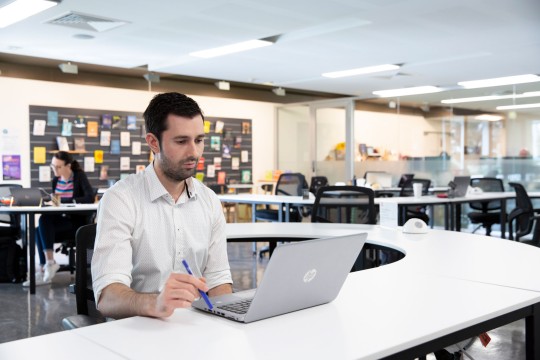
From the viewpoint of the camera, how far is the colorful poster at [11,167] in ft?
29.2

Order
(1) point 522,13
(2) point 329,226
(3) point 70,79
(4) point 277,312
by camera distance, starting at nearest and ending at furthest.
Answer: (4) point 277,312, (2) point 329,226, (1) point 522,13, (3) point 70,79

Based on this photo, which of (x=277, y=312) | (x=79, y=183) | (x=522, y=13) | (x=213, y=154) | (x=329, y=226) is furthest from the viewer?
(x=213, y=154)

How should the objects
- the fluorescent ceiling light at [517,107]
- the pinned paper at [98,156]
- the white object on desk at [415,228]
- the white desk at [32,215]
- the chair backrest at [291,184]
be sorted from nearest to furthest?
the white object on desk at [415,228], the white desk at [32,215], the chair backrest at [291,184], the fluorescent ceiling light at [517,107], the pinned paper at [98,156]

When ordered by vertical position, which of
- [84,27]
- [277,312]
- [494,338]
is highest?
[84,27]

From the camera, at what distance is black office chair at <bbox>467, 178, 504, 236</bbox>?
764 centimetres

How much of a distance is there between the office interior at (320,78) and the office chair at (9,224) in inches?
29.5

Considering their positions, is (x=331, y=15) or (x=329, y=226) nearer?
(x=329, y=226)

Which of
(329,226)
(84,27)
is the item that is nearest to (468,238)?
(329,226)

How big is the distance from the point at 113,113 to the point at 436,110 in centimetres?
592

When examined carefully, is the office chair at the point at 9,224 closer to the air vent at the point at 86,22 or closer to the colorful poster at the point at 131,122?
the air vent at the point at 86,22

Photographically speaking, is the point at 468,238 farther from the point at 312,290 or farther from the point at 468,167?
the point at 468,167

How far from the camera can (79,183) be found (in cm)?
634

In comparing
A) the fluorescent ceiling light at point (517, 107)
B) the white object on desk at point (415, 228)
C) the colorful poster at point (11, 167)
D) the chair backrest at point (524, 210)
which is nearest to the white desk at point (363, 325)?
the white object on desk at point (415, 228)

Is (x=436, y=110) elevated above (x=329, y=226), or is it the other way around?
(x=436, y=110)
